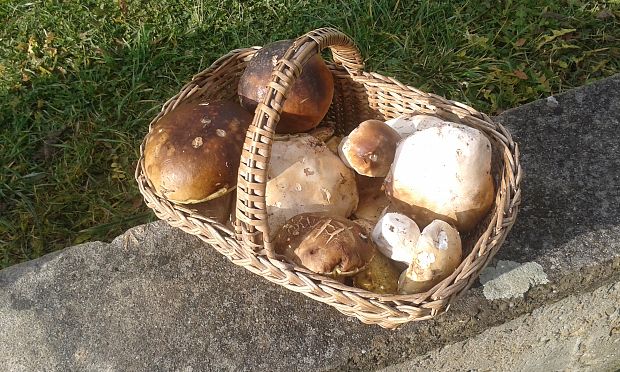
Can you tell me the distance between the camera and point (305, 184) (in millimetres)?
2217

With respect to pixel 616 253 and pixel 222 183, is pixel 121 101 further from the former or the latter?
pixel 616 253

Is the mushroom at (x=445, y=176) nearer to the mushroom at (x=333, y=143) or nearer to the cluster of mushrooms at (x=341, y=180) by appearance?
the cluster of mushrooms at (x=341, y=180)

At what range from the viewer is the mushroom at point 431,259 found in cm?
191

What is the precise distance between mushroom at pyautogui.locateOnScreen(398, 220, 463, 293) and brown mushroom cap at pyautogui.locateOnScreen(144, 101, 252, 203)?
75 cm

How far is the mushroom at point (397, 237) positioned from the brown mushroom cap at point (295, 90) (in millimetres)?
600

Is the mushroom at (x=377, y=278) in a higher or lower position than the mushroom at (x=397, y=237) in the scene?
lower

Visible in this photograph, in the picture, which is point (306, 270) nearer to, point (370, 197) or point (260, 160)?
point (260, 160)

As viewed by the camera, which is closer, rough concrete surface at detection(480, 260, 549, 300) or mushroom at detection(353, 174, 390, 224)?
rough concrete surface at detection(480, 260, 549, 300)

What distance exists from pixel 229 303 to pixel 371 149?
80 cm

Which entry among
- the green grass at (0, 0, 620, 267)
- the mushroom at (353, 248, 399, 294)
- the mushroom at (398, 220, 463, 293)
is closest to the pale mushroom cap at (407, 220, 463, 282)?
the mushroom at (398, 220, 463, 293)

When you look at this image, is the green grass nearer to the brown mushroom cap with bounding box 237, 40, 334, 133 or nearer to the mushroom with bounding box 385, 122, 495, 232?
the brown mushroom cap with bounding box 237, 40, 334, 133

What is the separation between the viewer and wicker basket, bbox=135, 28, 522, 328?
184cm

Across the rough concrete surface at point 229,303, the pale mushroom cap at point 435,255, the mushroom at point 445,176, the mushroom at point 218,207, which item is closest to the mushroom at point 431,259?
the pale mushroom cap at point 435,255

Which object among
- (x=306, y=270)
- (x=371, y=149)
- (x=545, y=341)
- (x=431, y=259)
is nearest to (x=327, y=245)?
(x=306, y=270)
